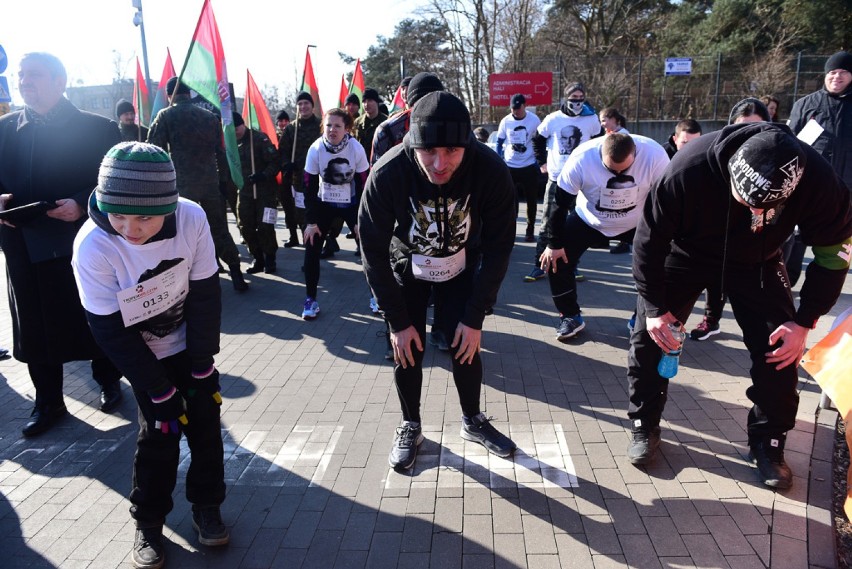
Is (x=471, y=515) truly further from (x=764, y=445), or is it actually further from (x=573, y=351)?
(x=573, y=351)

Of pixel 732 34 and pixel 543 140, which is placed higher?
pixel 732 34

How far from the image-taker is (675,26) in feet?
89.6

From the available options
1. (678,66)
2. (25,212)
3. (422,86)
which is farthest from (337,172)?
(678,66)

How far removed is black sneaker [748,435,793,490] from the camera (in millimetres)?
2824

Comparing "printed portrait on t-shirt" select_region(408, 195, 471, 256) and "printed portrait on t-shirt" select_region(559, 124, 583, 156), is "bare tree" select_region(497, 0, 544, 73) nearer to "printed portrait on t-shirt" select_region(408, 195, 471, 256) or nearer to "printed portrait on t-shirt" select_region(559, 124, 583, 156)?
"printed portrait on t-shirt" select_region(559, 124, 583, 156)

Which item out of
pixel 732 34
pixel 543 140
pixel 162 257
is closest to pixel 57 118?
pixel 162 257

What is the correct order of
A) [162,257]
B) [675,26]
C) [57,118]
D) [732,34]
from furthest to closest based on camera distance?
[675,26] < [732,34] < [57,118] < [162,257]

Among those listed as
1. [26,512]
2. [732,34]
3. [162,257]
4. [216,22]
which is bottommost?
[26,512]

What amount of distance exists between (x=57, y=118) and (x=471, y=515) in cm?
338

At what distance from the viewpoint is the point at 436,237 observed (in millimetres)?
2945

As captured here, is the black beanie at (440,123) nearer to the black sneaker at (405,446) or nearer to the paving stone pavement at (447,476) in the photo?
the black sneaker at (405,446)

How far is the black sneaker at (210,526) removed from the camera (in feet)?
8.46

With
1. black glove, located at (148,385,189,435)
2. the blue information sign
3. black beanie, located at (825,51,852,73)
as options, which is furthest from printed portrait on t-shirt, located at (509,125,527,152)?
the blue information sign

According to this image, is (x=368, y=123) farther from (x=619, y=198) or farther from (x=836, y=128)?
(x=836, y=128)
